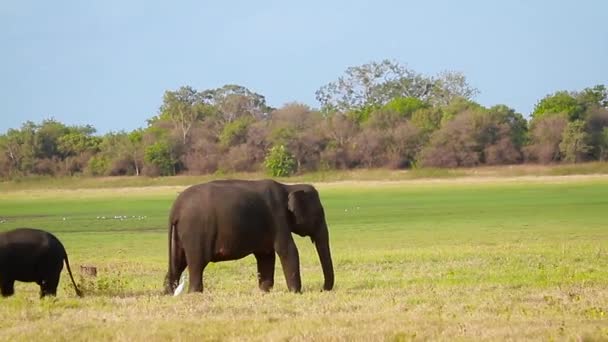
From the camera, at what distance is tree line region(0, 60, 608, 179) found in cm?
9588

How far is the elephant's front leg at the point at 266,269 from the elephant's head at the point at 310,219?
0.60m

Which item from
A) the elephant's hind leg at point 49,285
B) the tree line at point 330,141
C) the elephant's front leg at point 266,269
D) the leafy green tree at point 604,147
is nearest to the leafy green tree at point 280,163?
the tree line at point 330,141

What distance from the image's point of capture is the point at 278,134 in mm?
103062

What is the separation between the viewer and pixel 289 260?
18.5 m

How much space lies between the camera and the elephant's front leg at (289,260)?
18.4 meters

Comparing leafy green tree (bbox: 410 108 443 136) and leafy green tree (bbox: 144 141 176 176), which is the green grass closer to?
leafy green tree (bbox: 144 141 176 176)

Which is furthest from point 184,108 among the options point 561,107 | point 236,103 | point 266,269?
point 266,269

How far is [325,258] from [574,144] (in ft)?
251

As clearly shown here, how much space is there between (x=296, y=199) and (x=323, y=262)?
3.60 feet

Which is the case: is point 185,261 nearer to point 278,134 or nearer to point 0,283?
point 0,283

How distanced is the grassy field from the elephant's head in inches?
18.3

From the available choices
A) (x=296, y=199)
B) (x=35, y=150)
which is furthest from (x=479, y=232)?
(x=35, y=150)

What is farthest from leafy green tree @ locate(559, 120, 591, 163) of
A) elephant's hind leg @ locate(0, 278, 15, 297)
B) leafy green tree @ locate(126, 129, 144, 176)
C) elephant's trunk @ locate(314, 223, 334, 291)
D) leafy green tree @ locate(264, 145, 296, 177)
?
elephant's hind leg @ locate(0, 278, 15, 297)

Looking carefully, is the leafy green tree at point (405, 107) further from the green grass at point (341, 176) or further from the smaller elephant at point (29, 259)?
the smaller elephant at point (29, 259)
